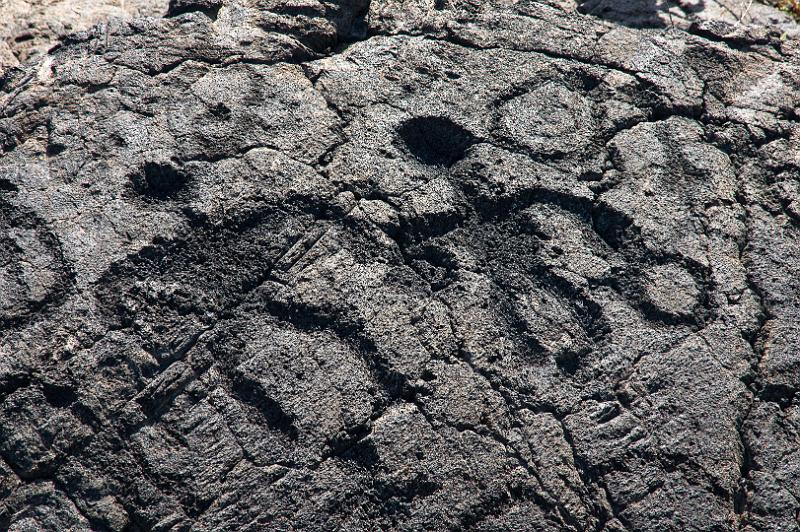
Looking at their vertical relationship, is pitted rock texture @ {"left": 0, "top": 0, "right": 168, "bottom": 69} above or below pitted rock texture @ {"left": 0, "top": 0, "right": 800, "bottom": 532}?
above

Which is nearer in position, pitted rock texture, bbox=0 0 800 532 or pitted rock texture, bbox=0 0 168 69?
pitted rock texture, bbox=0 0 800 532

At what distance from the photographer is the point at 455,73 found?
2.41 m

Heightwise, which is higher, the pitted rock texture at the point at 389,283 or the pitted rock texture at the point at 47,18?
the pitted rock texture at the point at 47,18

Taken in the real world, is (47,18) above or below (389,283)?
above

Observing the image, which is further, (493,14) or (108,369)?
(493,14)

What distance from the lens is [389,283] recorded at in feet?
6.88

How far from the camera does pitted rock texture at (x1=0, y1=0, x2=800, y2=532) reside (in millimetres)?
1899

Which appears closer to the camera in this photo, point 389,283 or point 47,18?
point 389,283

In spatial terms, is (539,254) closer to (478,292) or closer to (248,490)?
(478,292)

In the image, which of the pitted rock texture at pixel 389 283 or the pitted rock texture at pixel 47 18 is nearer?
the pitted rock texture at pixel 389 283

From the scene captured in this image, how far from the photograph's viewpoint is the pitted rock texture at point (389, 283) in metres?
1.90

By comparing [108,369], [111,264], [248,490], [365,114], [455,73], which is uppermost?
[455,73]

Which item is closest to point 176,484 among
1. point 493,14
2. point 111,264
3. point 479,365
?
point 111,264

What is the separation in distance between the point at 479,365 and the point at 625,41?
1.33m
